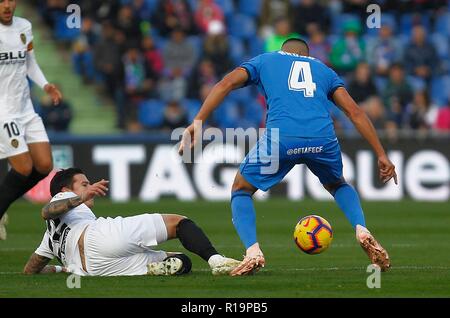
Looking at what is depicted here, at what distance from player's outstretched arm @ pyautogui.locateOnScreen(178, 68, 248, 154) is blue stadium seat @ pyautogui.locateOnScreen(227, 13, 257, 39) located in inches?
559

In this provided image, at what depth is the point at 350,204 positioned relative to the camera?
9281 millimetres

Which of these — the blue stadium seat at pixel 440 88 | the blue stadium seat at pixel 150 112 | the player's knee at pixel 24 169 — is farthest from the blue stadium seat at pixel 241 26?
the player's knee at pixel 24 169

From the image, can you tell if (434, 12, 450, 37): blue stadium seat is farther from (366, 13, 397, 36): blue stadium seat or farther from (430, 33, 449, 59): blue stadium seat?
(366, 13, 397, 36): blue stadium seat

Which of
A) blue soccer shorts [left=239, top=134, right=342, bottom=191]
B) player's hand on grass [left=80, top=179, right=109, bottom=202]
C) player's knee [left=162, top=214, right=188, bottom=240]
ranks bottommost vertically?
player's knee [left=162, top=214, right=188, bottom=240]

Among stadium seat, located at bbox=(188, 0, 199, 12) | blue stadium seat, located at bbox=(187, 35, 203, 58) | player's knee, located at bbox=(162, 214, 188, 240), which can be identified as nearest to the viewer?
player's knee, located at bbox=(162, 214, 188, 240)

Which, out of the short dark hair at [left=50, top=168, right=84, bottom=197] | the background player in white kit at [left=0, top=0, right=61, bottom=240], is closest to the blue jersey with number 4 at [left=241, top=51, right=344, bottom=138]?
the short dark hair at [left=50, top=168, right=84, bottom=197]

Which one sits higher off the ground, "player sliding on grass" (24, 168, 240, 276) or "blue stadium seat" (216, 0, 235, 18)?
"blue stadium seat" (216, 0, 235, 18)

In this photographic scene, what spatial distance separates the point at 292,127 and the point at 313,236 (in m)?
0.95

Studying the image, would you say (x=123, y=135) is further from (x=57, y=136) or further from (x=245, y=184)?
(x=245, y=184)

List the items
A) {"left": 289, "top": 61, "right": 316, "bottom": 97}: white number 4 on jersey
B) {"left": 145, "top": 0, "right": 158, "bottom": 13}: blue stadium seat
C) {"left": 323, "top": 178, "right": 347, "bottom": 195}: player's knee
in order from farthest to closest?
{"left": 145, "top": 0, "right": 158, "bottom": 13}: blue stadium seat < {"left": 323, "top": 178, "right": 347, "bottom": 195}: player's knee < {"left": 289, "top": 61, "right": 316, "bottom": 97}: white number 4 on jersey

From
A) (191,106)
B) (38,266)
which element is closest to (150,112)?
(191,106)

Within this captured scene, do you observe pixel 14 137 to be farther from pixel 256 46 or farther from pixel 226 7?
pixel 226 7

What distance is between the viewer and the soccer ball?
9133 millimetres
